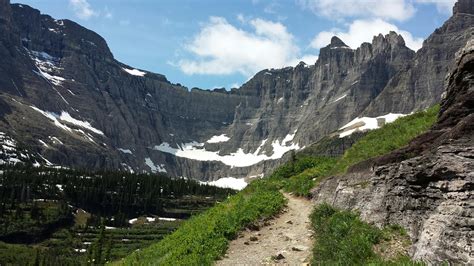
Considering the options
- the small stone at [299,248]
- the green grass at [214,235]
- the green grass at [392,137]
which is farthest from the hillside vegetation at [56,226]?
the small stone at [299,248]

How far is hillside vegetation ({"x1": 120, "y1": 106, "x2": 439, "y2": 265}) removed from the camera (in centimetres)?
1547

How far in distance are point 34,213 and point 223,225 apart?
161 meters

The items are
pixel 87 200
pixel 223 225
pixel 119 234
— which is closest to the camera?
pixel 223 225

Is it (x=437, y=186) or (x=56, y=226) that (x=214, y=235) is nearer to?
(x=437, y=186)

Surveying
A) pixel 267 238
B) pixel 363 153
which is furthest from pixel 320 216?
pixel 363 153

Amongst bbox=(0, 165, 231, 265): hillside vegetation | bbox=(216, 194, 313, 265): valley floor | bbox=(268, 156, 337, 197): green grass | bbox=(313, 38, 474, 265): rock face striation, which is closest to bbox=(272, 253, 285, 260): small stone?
bbox=(216, 194, 313, 265): valley floor

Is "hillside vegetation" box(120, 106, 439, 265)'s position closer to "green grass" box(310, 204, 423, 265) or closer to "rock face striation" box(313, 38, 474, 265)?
"green grass" box(310, 204, 423, 265)

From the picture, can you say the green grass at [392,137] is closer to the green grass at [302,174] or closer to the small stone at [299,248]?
the green grass at [302,174]

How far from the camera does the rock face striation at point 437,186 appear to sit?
37.1 ft

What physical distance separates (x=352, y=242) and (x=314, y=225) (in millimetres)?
5596

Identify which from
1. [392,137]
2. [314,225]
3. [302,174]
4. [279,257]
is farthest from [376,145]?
[302,174]

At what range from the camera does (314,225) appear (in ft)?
69.4

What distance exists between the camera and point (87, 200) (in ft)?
656

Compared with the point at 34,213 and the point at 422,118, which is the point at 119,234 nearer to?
the point at 34,213
